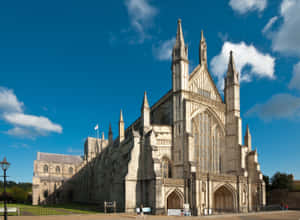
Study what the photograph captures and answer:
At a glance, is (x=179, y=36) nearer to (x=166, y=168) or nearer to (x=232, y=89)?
(x=232, y=89)

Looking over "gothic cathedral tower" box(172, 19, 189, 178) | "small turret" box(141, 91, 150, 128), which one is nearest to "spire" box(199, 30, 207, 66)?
"gothic cathedral tower" box(172, 19, 189, 178)

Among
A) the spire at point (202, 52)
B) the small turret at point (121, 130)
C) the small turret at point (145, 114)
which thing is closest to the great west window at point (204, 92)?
the spire at point (202, 52)

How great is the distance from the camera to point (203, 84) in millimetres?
44750

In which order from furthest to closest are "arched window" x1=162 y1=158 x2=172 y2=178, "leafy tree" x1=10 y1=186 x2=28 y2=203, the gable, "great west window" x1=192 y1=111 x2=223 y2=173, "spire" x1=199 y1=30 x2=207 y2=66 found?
"leafy tree" x1=10 y1=186 x2=28 y2=203
"spire" x1=199 y1=30 x2=207 y2=66
the gable
"great west window" x1=192 y1=111 x2=223 y2=173
"arched window" x1=162 y1=158 x2=172 y2=178

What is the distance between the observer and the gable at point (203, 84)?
43.2m

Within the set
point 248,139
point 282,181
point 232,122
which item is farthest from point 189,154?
point 282,181

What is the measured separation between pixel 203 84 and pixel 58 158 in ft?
220

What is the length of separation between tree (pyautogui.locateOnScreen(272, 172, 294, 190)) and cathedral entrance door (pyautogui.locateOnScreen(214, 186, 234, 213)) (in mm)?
21417

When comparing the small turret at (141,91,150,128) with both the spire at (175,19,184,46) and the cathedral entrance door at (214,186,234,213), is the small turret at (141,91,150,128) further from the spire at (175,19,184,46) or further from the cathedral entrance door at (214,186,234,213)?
the cathedral entrance door at (214,186,234,213)

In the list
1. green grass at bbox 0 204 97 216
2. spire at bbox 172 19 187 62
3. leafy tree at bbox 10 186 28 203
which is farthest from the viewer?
leafy tree at bbox 10 186 28 203

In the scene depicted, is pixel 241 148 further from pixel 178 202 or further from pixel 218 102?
pixel 178 202

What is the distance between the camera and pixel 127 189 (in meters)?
35.4

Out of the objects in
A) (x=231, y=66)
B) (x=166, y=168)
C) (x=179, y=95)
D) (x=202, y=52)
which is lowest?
(x=166, y=168)

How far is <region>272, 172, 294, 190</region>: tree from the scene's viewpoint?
2104 inches
